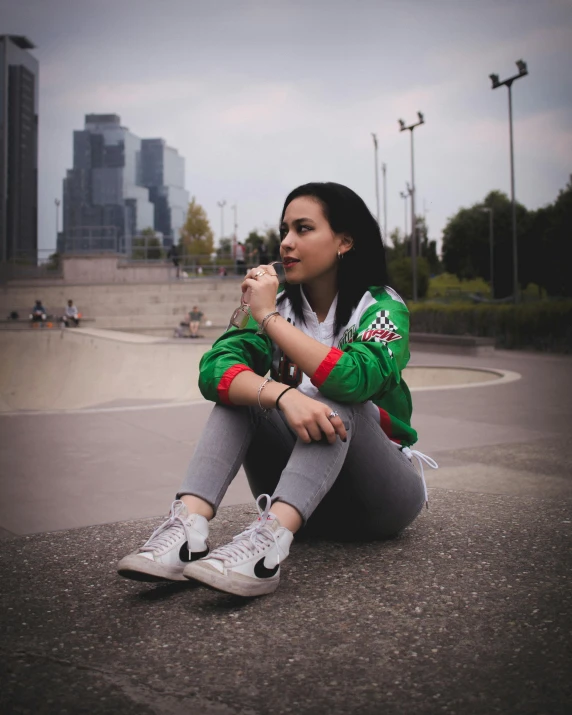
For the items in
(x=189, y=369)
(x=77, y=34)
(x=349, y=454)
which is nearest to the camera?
(x=349, y=454)

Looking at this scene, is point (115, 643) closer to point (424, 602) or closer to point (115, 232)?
point (424, 602)

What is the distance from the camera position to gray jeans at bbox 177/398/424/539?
6.86 feet

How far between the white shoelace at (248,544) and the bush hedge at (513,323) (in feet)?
52.6

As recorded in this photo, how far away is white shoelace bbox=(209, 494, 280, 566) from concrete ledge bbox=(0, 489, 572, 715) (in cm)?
17

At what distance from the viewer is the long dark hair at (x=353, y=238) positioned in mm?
2484

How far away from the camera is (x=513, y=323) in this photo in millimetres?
18219

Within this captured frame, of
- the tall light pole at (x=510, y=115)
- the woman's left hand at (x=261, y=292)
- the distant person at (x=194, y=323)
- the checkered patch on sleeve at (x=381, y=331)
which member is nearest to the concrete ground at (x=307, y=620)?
the checkered patch on sleeve at (x=381, y=331)

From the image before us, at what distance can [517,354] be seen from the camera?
1667 cm

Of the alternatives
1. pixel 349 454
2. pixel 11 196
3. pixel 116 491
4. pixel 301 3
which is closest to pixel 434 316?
pixel 301 3

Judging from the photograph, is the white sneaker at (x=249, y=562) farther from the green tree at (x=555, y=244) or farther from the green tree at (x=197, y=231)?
the green tree at (x=197, y=231)

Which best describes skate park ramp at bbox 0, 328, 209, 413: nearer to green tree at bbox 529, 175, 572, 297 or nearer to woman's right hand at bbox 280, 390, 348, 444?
woman's right hand at bbox 280, 390, 348, 444

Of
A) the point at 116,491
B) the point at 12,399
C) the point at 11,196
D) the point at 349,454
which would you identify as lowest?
the point at 12,399

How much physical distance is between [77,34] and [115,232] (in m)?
30.3

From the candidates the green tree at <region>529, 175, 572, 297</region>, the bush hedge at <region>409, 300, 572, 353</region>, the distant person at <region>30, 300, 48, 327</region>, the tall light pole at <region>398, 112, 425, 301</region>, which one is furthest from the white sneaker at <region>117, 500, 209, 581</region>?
the green tree at <region>529, 175, 572, 297</region>
